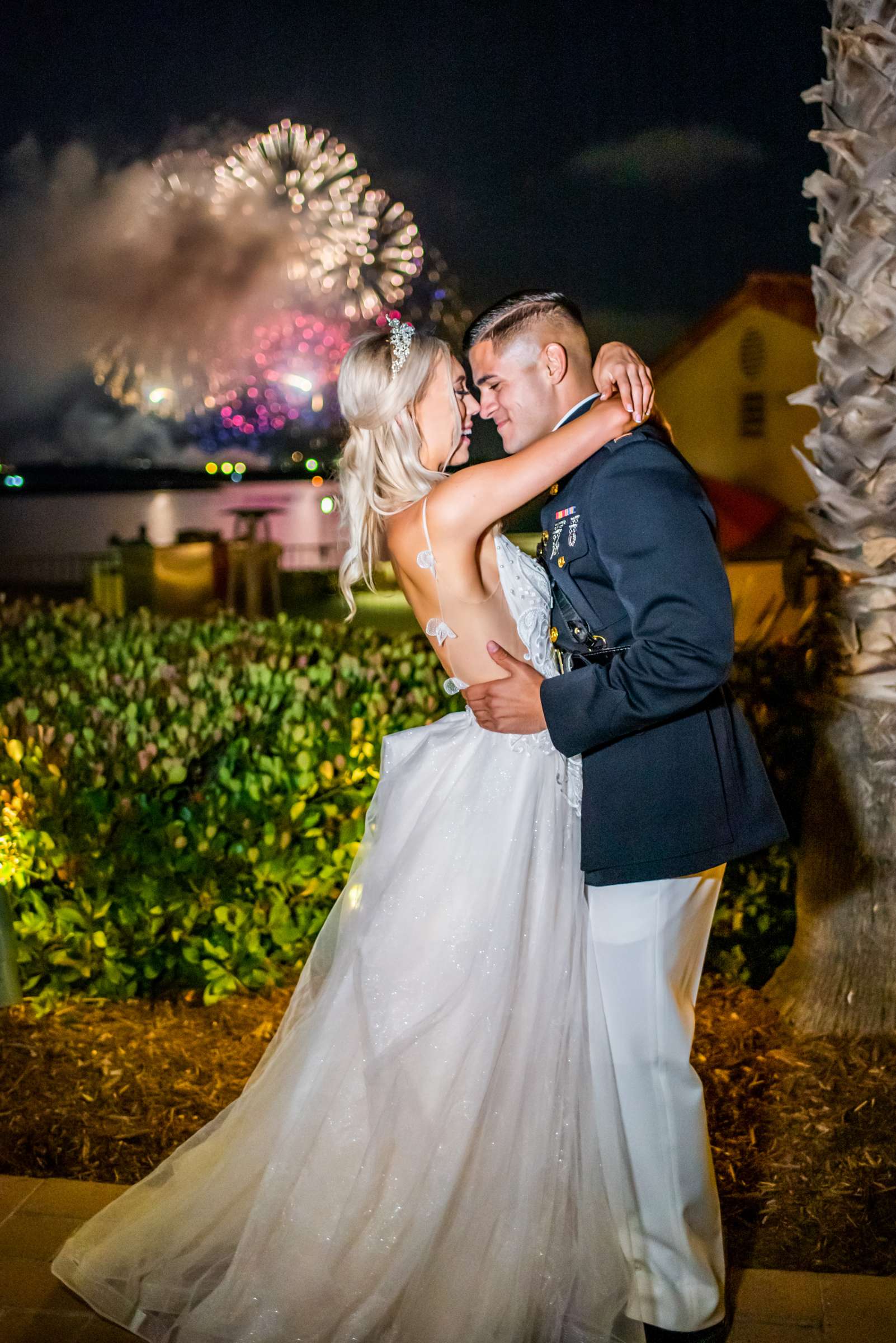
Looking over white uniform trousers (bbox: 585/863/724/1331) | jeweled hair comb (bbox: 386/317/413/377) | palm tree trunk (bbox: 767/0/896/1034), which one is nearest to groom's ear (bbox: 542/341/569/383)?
jeweled hair comb (bbox: 386/317/413/377)

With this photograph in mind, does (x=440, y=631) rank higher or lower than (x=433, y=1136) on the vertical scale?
higher

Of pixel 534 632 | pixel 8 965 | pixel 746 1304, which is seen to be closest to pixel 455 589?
pixel 534 632

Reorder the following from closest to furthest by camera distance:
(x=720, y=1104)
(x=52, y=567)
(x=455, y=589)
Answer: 1. (x=455, y=589)
2. (x=720, y=1104)
3. (x=52, y=567)

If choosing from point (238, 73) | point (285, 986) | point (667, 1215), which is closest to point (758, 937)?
point (285, 986)

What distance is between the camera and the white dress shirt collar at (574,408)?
2.31m

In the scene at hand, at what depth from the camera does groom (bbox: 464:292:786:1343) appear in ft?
6.55

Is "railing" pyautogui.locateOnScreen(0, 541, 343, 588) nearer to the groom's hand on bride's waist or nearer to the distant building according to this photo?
the distant building

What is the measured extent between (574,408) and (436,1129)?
162cm

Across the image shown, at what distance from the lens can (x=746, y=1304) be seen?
2.45 meters

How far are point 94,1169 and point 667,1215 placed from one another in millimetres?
1829

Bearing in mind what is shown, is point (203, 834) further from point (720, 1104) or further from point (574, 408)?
point (574, 408)

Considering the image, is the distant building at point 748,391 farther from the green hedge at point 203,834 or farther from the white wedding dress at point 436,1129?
the white wedding dress at point 436,1129

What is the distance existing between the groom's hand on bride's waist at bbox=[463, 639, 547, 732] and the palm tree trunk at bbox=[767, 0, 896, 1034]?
68.8 inches

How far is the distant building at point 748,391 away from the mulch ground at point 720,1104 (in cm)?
912
